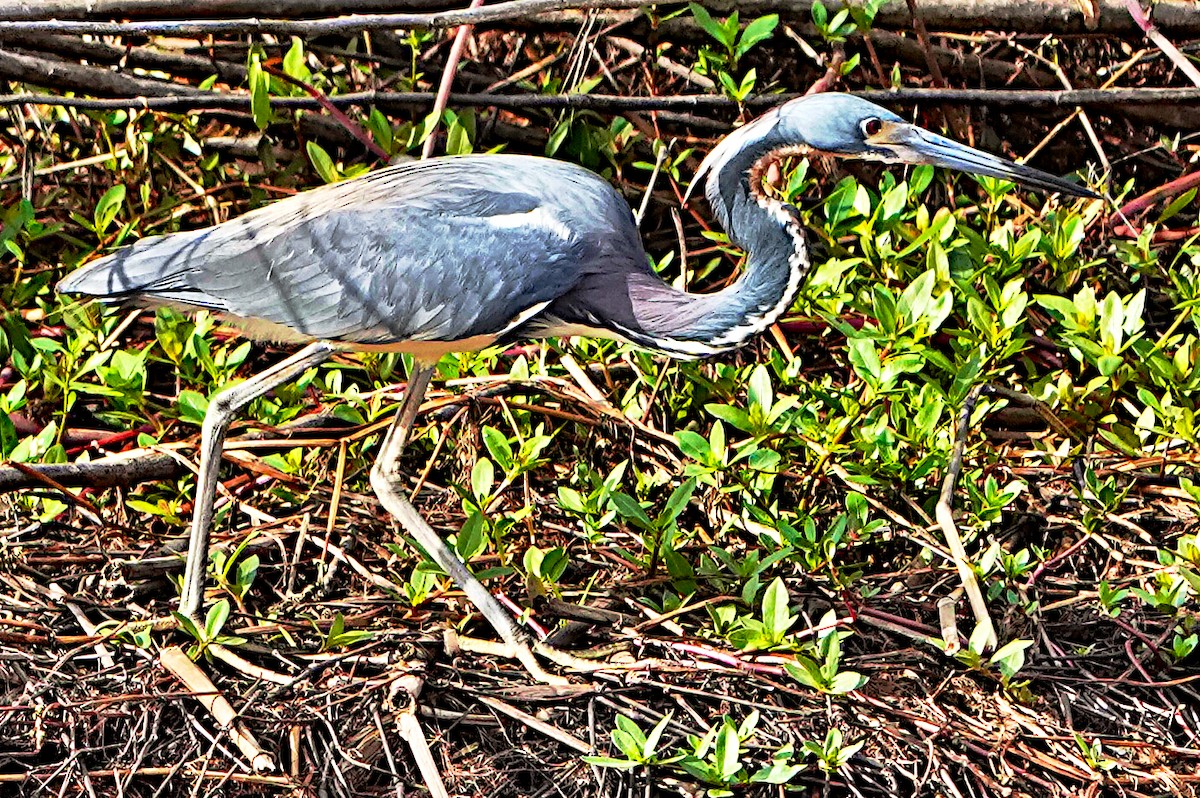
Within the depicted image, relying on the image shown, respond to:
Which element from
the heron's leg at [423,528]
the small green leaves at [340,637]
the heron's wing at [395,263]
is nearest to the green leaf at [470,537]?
the heron's leg at [423,528]

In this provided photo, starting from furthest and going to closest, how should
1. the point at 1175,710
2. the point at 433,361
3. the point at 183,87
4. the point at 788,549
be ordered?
the point at 183,87
the point at 433,361
the point at 788,549
the point at 1175,710

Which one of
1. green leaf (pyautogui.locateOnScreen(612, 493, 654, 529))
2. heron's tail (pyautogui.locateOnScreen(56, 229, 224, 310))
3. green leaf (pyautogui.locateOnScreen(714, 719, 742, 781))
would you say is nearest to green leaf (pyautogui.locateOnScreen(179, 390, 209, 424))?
heron's tail (pyautogui.locateOnScreen(56, 229, 224, 310))

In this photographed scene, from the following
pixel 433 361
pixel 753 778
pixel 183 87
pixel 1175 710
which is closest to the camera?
pixel 753 778

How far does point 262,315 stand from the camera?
348 cm

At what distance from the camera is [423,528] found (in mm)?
3439

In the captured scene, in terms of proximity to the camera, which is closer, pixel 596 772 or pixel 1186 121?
pixel 596 772

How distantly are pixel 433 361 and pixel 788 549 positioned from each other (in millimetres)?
973

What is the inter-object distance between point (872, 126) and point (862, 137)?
33 mm

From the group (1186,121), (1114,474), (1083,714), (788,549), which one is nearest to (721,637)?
(788,549)

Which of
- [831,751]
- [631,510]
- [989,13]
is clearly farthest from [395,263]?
[989,13]

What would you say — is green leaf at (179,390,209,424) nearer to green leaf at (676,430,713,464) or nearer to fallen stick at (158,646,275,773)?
fallen stick at (158,646,275,773)

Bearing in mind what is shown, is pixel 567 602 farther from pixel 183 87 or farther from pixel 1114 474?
pixel 183 87

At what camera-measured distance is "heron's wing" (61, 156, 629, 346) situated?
3375mm

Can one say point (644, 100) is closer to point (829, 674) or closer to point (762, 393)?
point (762, 393)
